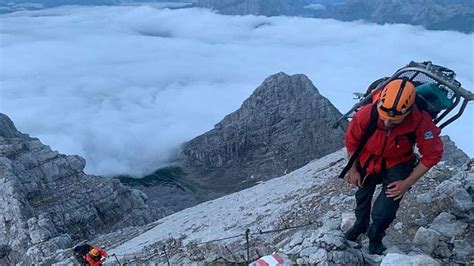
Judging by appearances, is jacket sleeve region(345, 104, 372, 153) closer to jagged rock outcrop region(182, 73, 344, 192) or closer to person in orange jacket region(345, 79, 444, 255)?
person in orange jacket region(345, 79, 444, 255)

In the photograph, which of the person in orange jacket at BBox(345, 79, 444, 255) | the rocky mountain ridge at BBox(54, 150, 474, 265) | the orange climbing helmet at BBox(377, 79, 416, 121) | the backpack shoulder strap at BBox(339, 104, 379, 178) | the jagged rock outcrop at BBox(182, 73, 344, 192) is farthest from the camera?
the jagged rock outcrop at BBox(182, 73, 344, 192)

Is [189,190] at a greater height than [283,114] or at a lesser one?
lesser

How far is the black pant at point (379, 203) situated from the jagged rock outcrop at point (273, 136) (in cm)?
9180

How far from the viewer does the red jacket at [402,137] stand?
7793mm

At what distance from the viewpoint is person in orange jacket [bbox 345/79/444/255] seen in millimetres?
7434

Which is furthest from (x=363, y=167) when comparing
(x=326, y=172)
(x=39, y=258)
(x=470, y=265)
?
(x=39, y=258)

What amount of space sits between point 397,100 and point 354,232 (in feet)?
10.5

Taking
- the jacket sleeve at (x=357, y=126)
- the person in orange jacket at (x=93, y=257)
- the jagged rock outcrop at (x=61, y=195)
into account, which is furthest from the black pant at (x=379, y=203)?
the jagged rock outcrop at (x=61, y=195)

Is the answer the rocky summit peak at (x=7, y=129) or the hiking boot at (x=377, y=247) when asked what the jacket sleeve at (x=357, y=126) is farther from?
the rocky summit peak at (x=7, y=129)

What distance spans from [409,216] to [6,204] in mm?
27881

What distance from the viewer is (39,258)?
84.4 feet

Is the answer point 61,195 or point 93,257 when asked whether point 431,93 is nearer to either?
point 93,257

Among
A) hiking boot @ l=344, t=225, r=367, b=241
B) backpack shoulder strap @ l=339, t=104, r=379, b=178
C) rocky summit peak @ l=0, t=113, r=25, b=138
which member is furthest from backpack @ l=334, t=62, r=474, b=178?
rocky summit peak @ l=0, t=113, r=25, b=138

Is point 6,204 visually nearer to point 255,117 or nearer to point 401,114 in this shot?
point 401,114
